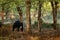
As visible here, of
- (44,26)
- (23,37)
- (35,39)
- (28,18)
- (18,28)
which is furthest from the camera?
(44,26)

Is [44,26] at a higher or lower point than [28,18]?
lower

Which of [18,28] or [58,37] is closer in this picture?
[58,37]

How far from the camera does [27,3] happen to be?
46.6 feet

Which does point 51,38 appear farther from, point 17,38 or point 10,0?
point 10,0

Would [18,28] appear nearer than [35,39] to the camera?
No

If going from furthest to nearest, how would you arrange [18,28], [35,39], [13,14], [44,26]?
[13,14] → [44,26] → [18,28] → [35,39]

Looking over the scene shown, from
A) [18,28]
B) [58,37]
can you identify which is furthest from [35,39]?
[18,28]

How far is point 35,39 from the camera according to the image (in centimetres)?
1266

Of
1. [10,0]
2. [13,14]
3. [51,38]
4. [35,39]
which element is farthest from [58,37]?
[13,14]

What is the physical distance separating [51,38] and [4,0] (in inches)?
166

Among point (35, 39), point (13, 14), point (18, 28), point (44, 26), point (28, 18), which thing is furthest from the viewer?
point (13, 14)

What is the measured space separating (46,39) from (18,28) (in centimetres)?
553

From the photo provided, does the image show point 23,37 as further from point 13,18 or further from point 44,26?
point 13,18

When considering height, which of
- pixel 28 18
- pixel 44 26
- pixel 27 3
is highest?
pixel 27 3
